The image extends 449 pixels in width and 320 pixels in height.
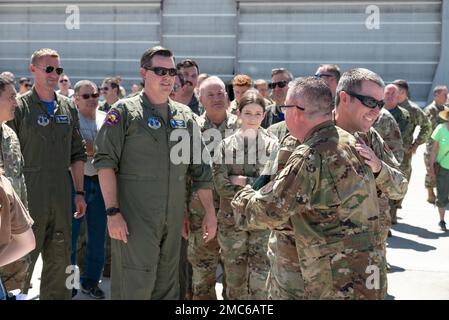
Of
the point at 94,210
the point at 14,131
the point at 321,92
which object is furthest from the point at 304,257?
the point at 94,210

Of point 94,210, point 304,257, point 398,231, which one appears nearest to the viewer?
point 304,257

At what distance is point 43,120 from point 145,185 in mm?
1276

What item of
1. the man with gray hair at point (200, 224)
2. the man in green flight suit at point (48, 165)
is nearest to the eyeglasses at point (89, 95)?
the man in green flight suit at point (48, 165)

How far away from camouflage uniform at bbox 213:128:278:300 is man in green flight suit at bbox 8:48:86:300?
1254 mm

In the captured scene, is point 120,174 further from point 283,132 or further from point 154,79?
point 283,132

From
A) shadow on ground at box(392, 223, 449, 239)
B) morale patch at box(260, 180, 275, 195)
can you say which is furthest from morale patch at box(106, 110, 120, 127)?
shadow on ground at box(392, 223, 449, 239)

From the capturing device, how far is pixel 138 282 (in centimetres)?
386

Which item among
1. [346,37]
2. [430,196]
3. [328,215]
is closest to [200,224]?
[328,215]

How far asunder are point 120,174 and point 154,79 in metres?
0.70

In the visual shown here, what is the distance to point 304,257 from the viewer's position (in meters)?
2.86

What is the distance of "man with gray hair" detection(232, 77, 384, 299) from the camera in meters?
2.77

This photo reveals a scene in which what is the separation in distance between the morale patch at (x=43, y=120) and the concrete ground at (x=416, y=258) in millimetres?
1619

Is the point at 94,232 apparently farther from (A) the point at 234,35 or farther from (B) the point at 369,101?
(A) the point at 234,35

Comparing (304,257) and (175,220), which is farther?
(175,220)
